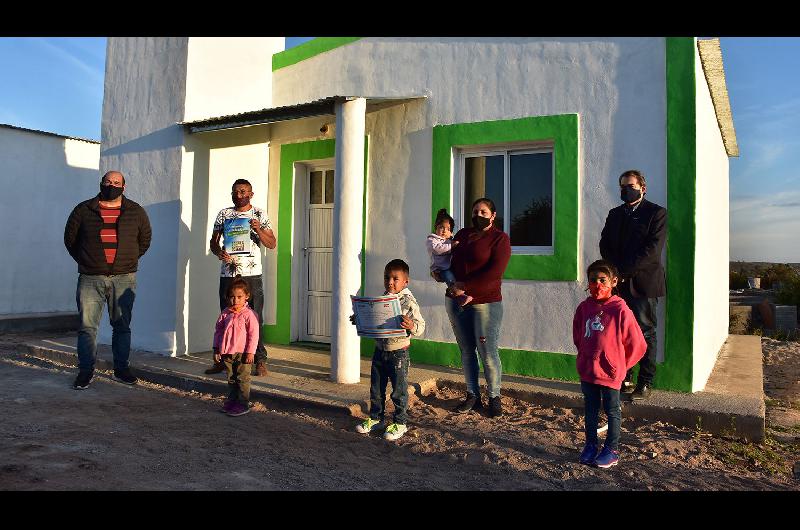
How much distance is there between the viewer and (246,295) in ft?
16.5

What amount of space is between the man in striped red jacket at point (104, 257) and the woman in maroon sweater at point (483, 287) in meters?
3.15

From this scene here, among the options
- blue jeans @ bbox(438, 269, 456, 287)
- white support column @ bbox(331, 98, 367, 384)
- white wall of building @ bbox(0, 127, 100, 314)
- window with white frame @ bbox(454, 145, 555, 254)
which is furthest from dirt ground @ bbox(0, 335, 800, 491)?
white wall of building @ bbox(0, 127, 100, 314)

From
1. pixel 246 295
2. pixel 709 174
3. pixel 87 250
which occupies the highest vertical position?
pixel 709 174

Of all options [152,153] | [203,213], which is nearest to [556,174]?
[203,213]

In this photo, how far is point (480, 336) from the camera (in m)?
4.91

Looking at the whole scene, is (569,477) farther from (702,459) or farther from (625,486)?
(702,459)

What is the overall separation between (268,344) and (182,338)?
1.17m

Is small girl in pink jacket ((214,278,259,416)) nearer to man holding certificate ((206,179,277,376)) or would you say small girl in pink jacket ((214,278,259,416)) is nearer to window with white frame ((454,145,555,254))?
man holding certificate ((206,179,277,376))

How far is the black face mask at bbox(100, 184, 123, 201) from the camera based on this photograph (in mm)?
5750

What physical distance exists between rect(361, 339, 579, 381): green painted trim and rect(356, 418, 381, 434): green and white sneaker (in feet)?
6.72

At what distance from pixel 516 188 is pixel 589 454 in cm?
323

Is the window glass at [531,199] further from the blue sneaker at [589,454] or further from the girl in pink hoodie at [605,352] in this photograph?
the blue sneaker at [589,454]

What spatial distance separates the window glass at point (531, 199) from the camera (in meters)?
6.28
